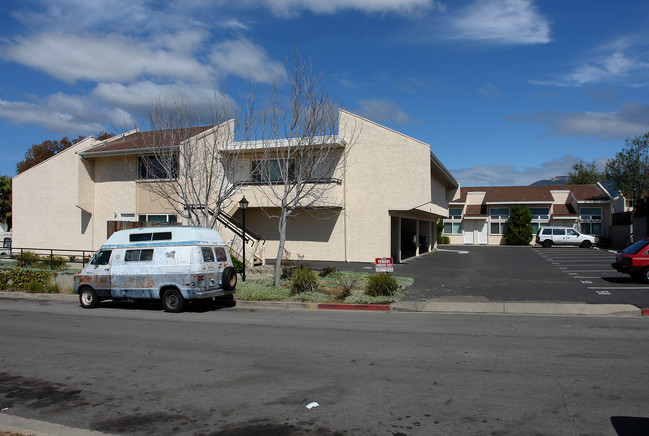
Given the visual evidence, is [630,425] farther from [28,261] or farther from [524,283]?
[28,261]

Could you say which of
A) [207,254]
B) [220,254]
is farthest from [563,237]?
[207,254]

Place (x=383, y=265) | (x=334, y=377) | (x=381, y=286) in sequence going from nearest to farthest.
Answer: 1. (x=334, y=377)
2. (x=381, y=286)
3. (x=383, y=265)

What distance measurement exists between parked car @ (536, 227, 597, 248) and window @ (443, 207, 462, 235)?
26.8 feet

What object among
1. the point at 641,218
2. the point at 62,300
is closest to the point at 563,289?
the point at 62,300

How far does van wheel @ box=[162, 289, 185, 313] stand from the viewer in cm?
1402

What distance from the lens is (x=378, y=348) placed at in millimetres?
8945

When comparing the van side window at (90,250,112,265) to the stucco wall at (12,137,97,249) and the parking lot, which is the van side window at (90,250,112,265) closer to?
the parking lot

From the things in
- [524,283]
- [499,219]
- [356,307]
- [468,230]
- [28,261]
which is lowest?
[356,307]

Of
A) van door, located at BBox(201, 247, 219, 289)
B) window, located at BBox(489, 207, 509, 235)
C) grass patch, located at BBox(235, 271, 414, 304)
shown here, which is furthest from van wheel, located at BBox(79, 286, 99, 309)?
window, located at BBox(489, 207, 509, 235)

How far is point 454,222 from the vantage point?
48.9m

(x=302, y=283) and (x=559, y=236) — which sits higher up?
(x=559, y=236)

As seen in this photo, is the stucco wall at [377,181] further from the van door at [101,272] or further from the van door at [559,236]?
the van door at [559,236]

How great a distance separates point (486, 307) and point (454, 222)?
36.3m

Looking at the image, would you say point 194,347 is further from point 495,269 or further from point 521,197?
point 521,197
